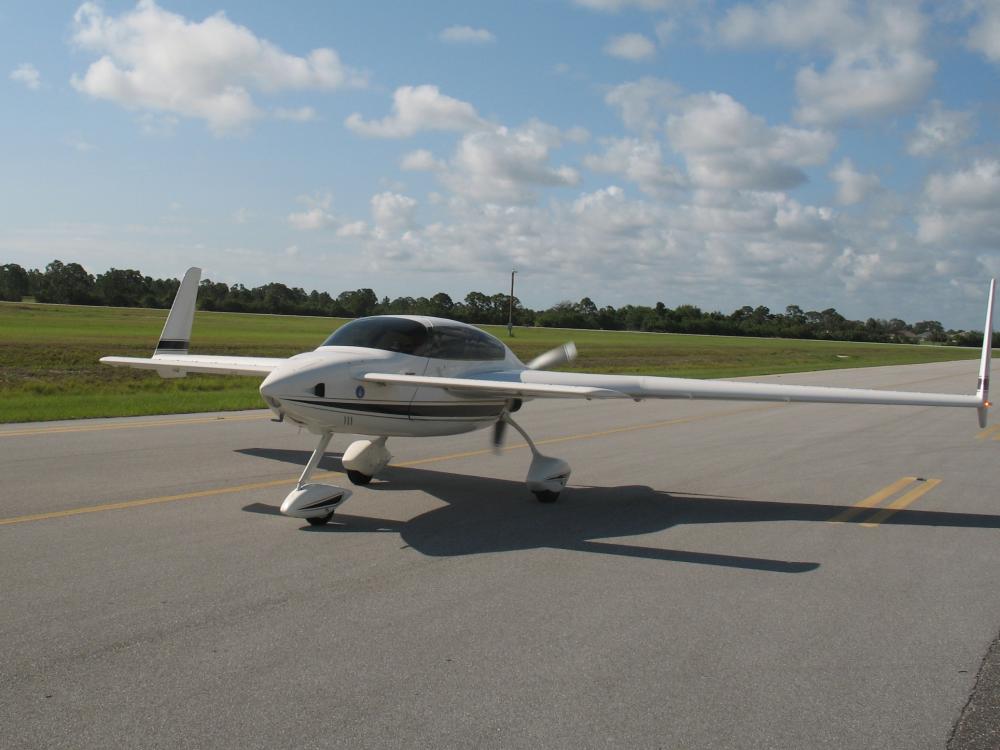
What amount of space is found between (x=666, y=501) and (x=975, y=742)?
5.61 metres

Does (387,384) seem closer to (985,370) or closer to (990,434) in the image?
(985,370)

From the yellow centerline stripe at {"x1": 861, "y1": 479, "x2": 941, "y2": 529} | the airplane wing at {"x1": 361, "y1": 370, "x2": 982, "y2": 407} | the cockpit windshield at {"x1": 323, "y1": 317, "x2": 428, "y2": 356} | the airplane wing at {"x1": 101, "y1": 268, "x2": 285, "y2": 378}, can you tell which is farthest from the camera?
the airplane wing at {"x1": 101, "y1": 268, "x2": 285, "y2": 378}

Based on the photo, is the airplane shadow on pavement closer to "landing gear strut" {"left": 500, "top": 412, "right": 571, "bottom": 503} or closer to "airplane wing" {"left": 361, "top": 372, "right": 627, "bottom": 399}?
"landing gear strut" {"left": 500, "top": 412, "right": 571, "bottom": 503}

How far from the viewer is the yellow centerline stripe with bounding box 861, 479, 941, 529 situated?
28.6 feet

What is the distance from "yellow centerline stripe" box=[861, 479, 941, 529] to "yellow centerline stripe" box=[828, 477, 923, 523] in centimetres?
17

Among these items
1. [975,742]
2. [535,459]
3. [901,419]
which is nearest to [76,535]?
[535,459]

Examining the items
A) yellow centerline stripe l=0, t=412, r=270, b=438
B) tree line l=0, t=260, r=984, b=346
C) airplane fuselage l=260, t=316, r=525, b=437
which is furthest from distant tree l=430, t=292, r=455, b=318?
airplane fuselage l=260, t=316, r=525, b=437

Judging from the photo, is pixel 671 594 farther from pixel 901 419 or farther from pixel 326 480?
pixel 901 419

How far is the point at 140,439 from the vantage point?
12.2 m

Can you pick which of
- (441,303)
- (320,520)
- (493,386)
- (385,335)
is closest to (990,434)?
(493,386)

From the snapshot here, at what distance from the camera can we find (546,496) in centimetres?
916

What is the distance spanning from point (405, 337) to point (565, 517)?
8.39 feet

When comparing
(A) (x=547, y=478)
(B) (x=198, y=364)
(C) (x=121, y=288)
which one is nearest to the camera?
(A) (x=547, y=478)

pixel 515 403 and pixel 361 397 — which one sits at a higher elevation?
pixel 361 397
